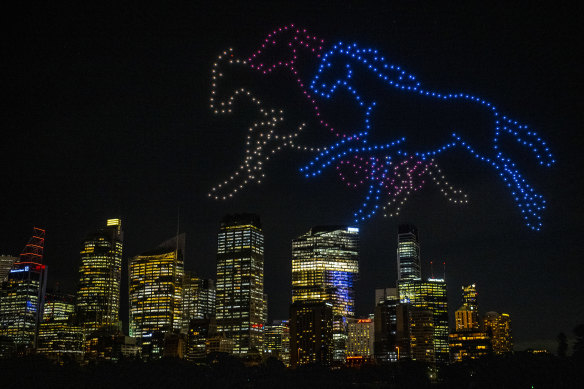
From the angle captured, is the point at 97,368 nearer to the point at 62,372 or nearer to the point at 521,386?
the point at 62,372

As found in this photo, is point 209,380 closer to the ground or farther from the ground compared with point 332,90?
closer to the ground

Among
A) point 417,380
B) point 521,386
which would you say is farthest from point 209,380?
point 521,386

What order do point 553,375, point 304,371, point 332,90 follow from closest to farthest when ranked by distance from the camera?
point 332,90
point 553,375
point 304,371

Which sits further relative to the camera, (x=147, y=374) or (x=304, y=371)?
(x=304, y=371)

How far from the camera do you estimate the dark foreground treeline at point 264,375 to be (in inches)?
3024

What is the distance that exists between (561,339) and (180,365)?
50.7m

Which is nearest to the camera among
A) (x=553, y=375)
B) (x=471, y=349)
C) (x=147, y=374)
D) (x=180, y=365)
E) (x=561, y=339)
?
(x=553, y=375)

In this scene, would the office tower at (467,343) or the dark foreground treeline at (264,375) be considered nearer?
the dark foreground treeline at (264,375)

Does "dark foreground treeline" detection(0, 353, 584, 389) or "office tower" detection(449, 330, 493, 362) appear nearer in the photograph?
"dark foreground treeline" detection(0, 353, 584, 389)

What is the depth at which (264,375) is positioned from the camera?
110188 millimetres

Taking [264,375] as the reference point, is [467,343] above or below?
above

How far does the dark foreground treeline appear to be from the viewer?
76.8 metres

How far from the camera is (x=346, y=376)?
119438 millimetres

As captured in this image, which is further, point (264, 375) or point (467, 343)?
point (467, 343)
